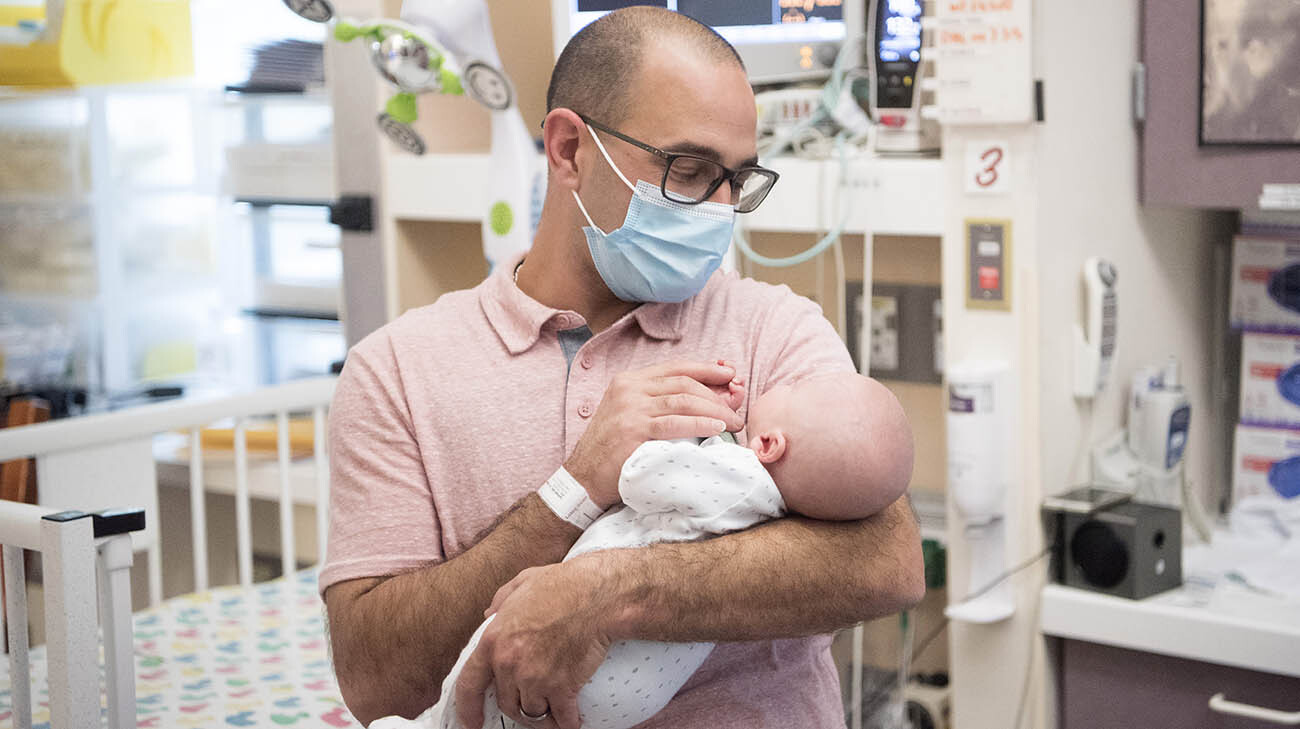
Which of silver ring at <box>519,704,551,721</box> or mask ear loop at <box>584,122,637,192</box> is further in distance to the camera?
mask ear loop at <box>584,122,637,192</box>

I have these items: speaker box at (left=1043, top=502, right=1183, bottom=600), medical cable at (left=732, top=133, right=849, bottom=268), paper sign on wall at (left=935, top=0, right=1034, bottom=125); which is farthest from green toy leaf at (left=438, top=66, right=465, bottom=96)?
speaker box at (left=1043, top=502, right=1183, bottom=600)

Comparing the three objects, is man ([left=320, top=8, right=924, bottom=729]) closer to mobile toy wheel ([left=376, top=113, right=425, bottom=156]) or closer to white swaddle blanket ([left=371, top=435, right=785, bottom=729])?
white swaddle blanket ([left=371, top=435, right=785, bottom=729])

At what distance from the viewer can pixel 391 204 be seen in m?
2.75

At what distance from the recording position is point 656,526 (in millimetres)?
1256

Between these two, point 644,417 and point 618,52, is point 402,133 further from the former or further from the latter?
point 644,417

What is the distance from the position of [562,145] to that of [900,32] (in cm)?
82

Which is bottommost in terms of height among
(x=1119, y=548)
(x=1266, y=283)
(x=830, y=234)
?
(x=1119, y=548)

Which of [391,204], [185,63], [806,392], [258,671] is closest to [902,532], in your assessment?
[806,392]

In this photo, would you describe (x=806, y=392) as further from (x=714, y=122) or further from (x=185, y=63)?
(x=185, y=63)

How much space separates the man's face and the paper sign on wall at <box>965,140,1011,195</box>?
0.71 metres

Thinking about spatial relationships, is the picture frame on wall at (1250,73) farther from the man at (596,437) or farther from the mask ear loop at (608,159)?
the mask ear loop at (608,159)

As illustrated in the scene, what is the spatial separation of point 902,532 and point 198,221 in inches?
103

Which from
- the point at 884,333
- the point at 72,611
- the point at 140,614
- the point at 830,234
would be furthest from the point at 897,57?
the point at 140,614

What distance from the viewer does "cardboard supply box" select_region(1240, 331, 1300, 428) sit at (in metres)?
2.26
